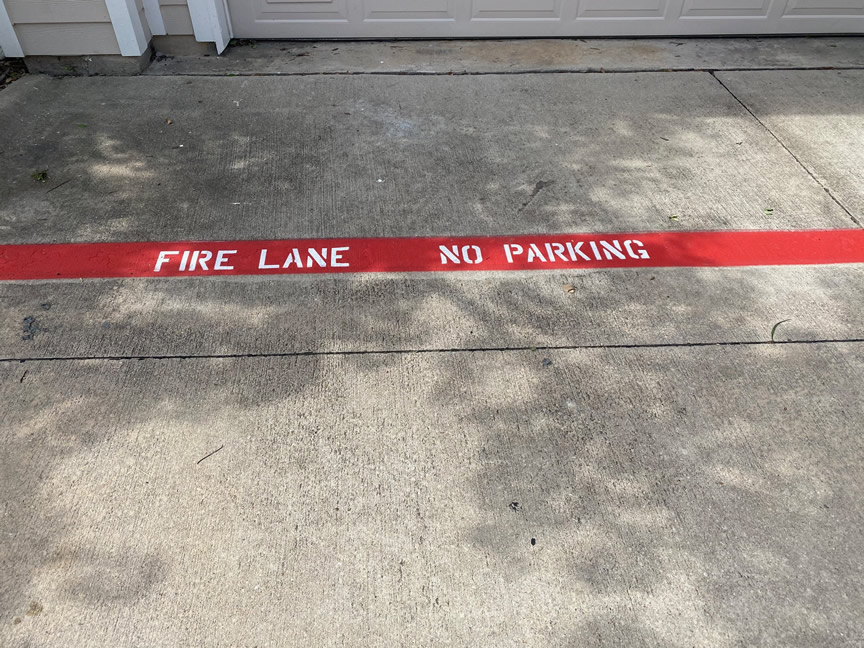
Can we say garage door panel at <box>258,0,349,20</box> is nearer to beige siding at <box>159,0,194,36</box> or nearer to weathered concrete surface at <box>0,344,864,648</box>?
beige siding at <box>159,0,194,36</box>

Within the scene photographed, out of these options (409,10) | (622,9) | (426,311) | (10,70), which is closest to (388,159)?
(426,311)

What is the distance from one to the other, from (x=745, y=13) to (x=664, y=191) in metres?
3.69

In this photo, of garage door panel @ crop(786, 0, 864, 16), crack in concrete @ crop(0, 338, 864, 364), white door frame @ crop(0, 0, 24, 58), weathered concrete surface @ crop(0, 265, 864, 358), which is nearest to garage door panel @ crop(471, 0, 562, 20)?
garage door panel @ crop(786, 0, 864, 16)

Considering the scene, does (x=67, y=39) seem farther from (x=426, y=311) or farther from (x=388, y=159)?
(x=426, y=311)

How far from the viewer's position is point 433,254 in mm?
4156

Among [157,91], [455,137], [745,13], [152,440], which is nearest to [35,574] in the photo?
[152,440]

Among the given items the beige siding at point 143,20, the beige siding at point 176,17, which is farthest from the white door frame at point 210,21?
the beige siding at point 143,20

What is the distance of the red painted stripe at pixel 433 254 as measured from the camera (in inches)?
157

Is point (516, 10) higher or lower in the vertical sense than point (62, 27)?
lower

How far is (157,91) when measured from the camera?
19.6 feet

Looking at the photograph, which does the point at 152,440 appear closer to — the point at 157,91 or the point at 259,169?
the point at 259,169

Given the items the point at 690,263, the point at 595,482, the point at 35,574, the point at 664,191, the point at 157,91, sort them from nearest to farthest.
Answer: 1. the point at 35,574
2. the point at 595,482
3. the point at 690,263
4. the point at 664,191
5. the point at 157,91

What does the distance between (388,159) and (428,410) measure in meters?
2.58

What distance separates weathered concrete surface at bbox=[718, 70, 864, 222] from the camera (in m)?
4.95
